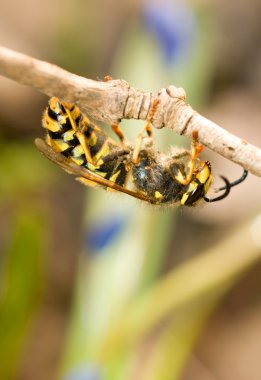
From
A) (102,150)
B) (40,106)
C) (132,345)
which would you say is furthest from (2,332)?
(40,106)

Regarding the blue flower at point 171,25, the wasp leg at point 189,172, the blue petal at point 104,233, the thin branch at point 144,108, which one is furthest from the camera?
the blue flower at point 171,25

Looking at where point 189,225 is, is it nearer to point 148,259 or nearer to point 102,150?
point 148,259

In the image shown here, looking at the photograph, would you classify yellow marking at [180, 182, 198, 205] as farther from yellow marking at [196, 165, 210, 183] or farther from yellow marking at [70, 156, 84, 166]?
yellow marking at [70, 156, 84, 166]

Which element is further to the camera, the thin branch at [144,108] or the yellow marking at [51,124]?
the yellow marking at [51,124]

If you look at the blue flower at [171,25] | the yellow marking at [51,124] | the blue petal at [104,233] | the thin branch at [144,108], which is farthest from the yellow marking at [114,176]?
the blue flower at [171,25]

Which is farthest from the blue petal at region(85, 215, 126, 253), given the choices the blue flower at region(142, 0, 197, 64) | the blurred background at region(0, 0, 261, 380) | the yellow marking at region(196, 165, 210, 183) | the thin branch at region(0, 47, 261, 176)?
the thin branch at region(0, 47, 261, 176)

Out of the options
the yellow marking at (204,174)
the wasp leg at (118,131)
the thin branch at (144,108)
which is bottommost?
the yellow marking at (204,174)

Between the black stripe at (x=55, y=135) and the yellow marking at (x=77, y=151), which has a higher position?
the black stripe at (x=55, y=135)

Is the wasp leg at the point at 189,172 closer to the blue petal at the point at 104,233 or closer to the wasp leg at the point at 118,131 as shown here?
the wasp leg at the point at 118,131
